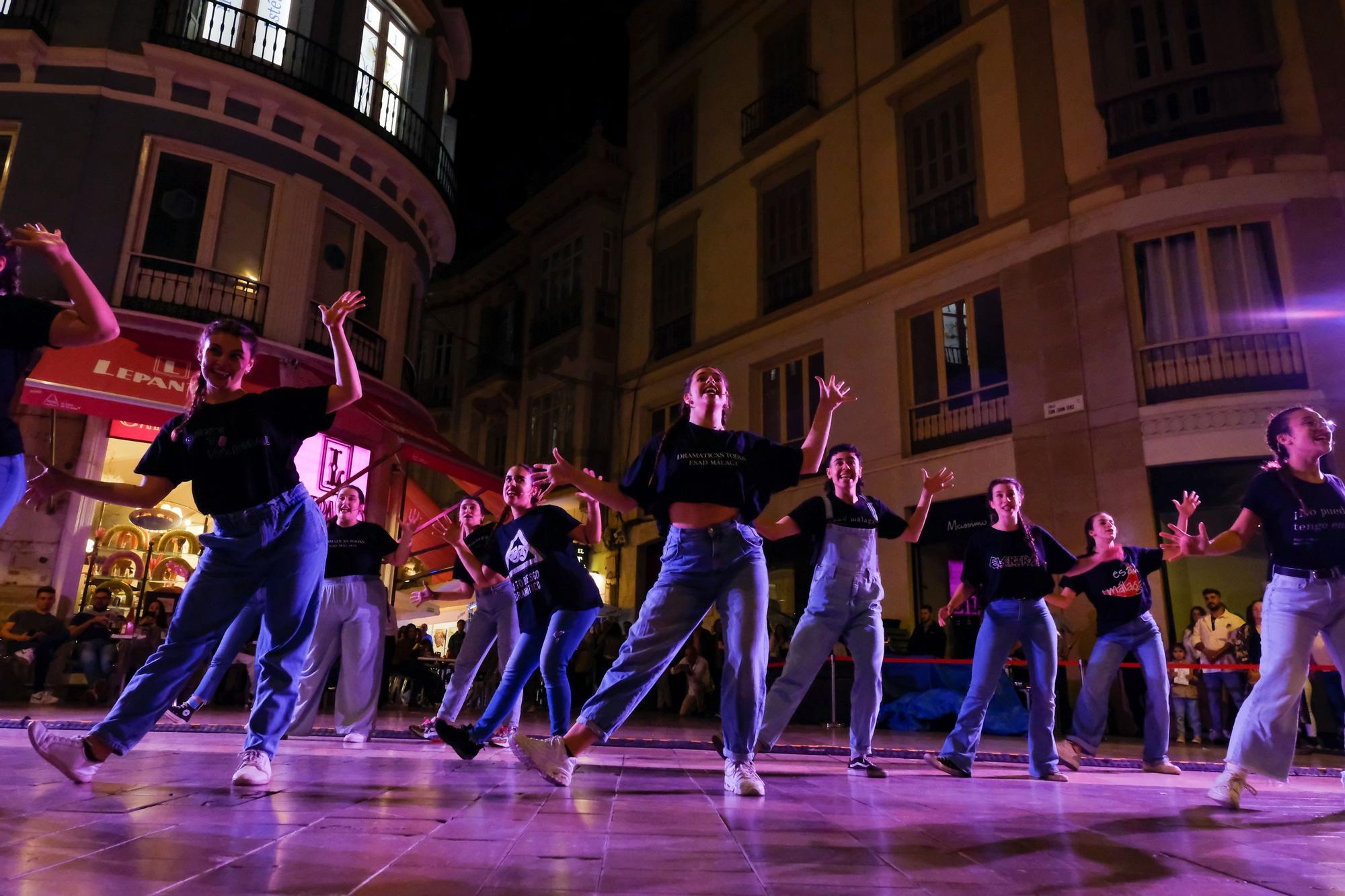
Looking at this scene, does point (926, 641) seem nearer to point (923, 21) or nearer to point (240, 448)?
point (240, 448)

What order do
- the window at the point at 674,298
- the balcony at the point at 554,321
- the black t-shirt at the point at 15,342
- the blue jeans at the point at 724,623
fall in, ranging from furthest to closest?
the balcony at the point at 554,321
the window at the point at 674,298
the blue jeans at the point at 724,623
the black t-shirt at the point at 15,342

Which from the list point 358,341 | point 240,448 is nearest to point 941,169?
point 358,341

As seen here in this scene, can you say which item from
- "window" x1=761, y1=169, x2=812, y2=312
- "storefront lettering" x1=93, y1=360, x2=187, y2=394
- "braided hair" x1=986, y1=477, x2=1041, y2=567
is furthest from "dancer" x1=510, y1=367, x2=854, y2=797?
"window" x1=761, y1=169, x2=812, y2=312

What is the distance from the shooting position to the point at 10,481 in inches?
122

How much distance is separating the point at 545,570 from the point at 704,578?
5.91ft

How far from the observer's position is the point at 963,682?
10984 mm

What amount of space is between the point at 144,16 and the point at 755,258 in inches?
441

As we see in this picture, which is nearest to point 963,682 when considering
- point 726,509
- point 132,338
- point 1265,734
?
point 1265,734

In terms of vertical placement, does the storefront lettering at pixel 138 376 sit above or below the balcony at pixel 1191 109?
below

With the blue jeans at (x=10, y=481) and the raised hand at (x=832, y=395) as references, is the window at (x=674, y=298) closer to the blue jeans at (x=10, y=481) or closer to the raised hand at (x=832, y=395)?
the raised hand at (x=832, y=395)

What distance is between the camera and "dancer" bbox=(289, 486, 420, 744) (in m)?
6.48

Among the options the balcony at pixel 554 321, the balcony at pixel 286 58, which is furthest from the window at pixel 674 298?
the balcony at pixel 286 58

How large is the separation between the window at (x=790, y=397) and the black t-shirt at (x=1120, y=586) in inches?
390

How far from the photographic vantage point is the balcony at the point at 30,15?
1221 centimetres
